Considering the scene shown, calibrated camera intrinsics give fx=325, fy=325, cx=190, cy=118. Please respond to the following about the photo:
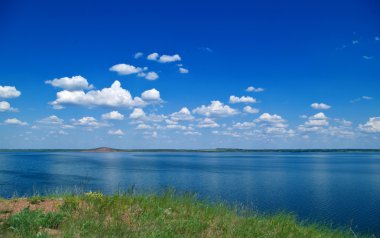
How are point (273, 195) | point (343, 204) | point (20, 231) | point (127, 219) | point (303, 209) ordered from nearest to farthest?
point (20, 231)
point (127, 219)
point (303, 209)
point (343, 204)
point (273, 195)

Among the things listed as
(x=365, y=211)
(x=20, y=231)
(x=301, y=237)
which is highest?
(x=20, y=231)

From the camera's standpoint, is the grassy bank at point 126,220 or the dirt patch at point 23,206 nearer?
the grassy bank at point 126,220

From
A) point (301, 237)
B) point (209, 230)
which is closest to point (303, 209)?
point (301, 237)

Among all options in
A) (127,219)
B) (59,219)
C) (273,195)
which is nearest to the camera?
(59,219)

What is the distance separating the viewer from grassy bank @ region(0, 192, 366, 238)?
8008 mm

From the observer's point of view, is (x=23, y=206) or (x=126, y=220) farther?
(x=23, y=206)

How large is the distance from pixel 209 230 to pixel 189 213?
1933 mm

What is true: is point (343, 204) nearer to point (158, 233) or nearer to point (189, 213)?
point (189, 213)

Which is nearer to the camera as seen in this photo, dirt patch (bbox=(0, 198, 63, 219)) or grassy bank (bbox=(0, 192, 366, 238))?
grassy bank (bbox=(0, 192, 366, 238))

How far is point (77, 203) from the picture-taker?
34.1ft

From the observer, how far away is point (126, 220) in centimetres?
934

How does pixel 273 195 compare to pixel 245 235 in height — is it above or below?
below

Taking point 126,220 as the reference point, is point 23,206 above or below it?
above

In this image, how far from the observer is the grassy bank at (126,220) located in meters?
8.01
